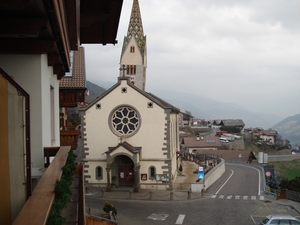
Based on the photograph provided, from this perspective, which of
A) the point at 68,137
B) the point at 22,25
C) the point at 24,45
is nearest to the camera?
the point at 22,25

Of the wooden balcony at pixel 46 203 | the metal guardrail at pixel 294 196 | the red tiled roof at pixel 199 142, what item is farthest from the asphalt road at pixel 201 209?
the red tiled roof at pixel 199 142

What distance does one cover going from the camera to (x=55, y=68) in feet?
26.9

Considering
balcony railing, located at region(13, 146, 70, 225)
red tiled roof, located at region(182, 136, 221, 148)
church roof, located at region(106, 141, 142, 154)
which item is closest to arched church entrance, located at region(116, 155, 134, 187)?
church roof, located at region(106, 141, 142, 154)

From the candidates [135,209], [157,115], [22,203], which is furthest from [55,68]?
[157,115]

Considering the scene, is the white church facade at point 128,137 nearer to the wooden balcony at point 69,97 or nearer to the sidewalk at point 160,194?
the sidewalk at point 160,194

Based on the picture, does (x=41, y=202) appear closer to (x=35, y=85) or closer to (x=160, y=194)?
(x=35, y=85)

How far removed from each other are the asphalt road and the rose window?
224 inches

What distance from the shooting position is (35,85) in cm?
614

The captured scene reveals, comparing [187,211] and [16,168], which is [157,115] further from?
[16,168]

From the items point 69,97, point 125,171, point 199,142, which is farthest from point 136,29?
point 199,142

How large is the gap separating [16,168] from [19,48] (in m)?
2.85

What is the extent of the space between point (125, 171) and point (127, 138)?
248cm

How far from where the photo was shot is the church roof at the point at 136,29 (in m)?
42.2

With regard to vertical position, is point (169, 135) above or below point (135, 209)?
above
